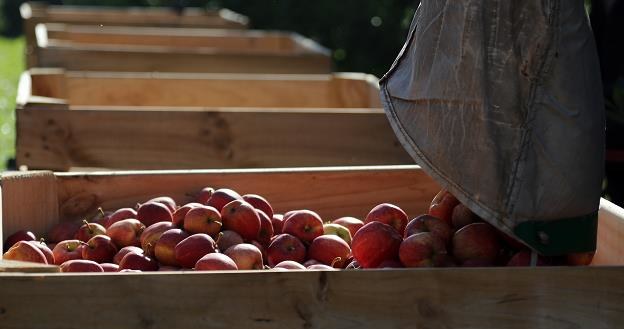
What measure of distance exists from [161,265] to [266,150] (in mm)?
1567

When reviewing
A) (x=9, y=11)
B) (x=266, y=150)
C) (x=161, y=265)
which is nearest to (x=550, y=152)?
(x=161, y=265)

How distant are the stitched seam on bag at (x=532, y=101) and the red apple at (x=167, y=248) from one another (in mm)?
829

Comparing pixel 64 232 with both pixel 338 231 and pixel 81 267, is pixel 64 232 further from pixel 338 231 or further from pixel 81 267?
pixel 338 231

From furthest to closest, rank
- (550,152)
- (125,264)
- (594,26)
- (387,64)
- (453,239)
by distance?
1. (387,64)
2. (594,26)
3. (125,264)
4. (453,239)
5. (550,152)

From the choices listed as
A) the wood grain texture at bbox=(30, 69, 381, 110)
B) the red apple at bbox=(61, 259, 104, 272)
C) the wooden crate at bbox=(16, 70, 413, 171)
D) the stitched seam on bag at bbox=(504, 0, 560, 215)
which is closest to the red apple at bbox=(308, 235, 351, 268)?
the red apple at bbox=(61, 259, 104, 272)

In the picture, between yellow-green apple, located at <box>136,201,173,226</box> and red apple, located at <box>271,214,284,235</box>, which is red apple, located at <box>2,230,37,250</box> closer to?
yellow-green apple, located at <box>136,201,173,226</box>

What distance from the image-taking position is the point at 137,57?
588 cm

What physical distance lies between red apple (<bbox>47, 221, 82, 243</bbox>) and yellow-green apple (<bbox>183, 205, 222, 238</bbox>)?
1.29ft

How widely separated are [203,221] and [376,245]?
0.49 meters

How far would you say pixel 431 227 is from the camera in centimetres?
210

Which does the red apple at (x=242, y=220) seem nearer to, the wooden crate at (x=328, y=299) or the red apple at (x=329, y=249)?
the red apple at (x=329, y=249)

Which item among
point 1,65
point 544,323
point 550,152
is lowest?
point 1,65

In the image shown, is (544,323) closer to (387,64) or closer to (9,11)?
(387,64)

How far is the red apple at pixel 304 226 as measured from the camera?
2439mm
